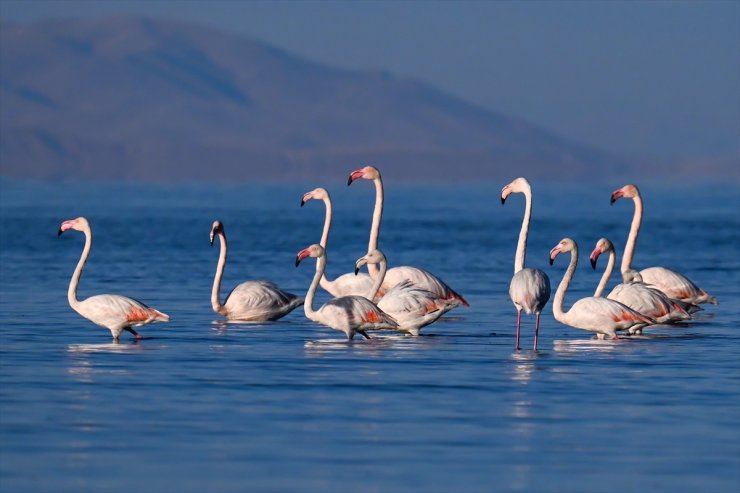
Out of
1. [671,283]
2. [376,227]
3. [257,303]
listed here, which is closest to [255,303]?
[257,303]

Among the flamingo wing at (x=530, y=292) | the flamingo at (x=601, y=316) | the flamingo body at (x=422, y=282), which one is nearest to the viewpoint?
the flamingo wing at (x=530, y=292)

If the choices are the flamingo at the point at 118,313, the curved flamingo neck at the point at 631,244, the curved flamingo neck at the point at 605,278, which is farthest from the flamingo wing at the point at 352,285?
the flamingo at the point at 118,313

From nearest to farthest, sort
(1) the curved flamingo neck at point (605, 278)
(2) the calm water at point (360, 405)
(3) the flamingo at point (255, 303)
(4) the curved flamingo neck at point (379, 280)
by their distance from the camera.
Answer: (2) the calm water at point (360, 405), (4) the curved flamingo neck at point (379, 280), (1) the curved flamingo neck at point (605, 278), (3) the flamingo at point (255, 303)

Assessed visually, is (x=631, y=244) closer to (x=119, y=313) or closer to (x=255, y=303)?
(x=255, y=303)

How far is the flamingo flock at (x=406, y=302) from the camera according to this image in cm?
1509

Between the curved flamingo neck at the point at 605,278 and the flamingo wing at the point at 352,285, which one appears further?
the flamingo wing at the point at 352,285

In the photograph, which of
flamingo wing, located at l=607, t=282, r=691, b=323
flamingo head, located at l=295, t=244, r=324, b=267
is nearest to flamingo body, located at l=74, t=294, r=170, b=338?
flamingo head, located at l=295, t=244, r=324, b=267

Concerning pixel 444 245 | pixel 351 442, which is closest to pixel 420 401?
pixel 351 442

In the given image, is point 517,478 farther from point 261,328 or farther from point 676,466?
point 261,328

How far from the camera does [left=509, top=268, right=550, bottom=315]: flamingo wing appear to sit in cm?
1498

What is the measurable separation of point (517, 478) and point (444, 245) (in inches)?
1117

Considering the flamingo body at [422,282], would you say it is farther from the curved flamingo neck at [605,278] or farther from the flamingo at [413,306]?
the curved flamingo neck at [605,278]

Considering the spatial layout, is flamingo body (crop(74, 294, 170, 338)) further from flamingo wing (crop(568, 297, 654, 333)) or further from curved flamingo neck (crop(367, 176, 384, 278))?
flamingo wing (crop(568, 297, 654, 333))

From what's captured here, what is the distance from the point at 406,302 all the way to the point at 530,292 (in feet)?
4.31
